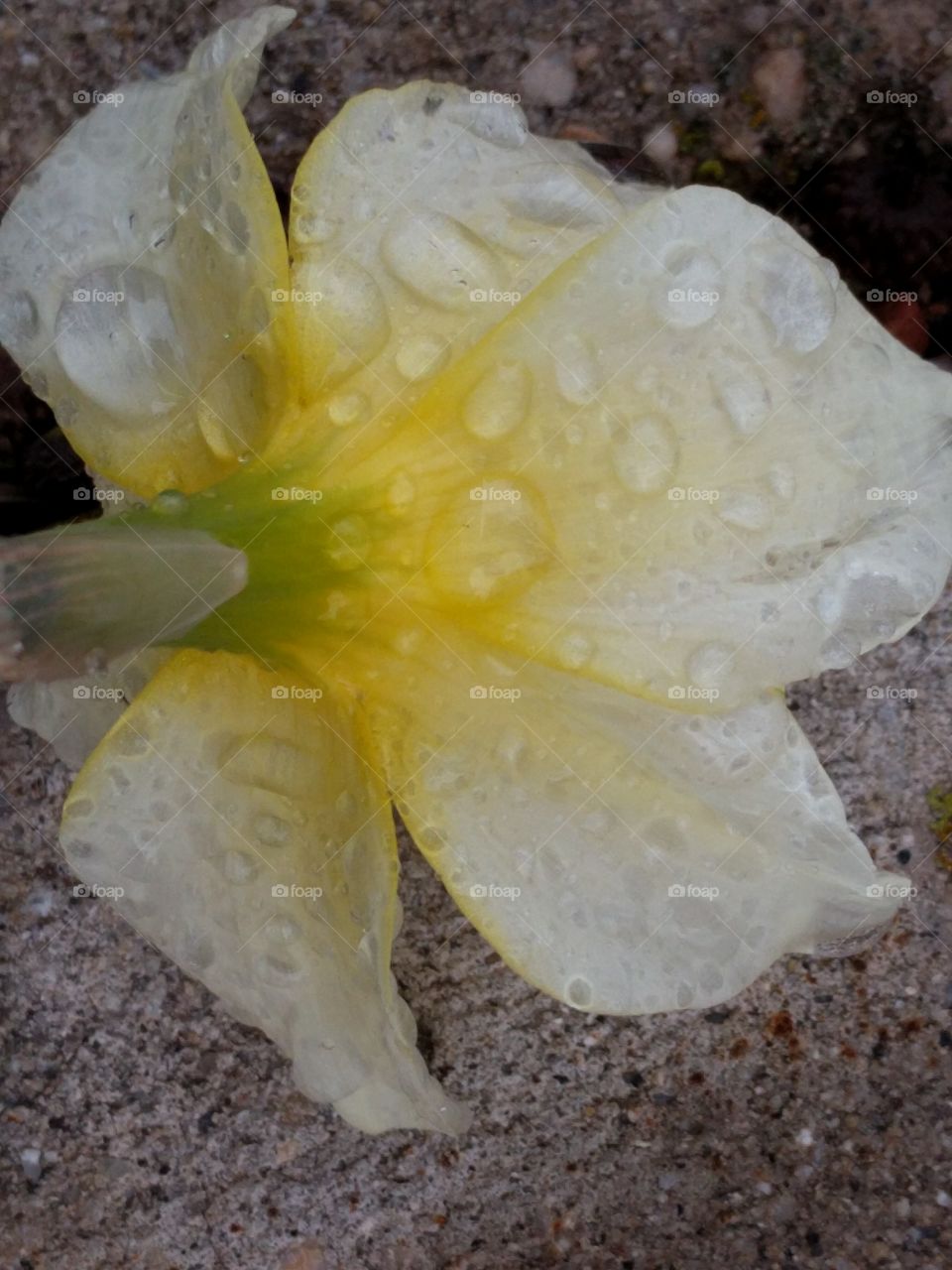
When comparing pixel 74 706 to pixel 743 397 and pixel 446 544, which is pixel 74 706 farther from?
pixel 743 397

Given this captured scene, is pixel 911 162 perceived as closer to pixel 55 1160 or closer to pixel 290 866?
pixel 290 866

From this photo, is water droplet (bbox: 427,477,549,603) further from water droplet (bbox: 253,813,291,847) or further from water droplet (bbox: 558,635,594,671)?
water droplet (bbox: 253,813,291,847)

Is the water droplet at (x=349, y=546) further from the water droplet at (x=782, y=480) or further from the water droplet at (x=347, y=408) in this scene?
the water droplet at (x=782, y=480)

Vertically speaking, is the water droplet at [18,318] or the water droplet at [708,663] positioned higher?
the water droplet at [18,318]

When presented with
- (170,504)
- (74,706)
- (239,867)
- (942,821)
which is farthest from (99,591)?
(942,821)

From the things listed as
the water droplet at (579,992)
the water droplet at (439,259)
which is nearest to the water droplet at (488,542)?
the water droplet at (439,259)

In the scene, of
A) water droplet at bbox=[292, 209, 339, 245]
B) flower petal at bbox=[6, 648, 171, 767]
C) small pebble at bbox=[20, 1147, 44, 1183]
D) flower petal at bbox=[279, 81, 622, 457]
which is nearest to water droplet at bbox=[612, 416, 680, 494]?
flower petal at bbox=[279, 81, 622, 457]

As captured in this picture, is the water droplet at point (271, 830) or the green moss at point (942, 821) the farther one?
the green moss at point (942, 821)
